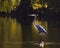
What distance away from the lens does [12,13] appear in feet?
196

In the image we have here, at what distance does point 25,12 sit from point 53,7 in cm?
651

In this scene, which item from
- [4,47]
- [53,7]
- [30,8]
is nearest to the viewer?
[4,47]

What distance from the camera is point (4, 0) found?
5950 cm

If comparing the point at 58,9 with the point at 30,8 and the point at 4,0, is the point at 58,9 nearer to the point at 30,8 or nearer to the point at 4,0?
the point at 30,8

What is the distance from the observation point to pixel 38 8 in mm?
60406

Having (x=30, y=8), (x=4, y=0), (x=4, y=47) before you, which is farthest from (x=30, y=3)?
(x=4, y=47)

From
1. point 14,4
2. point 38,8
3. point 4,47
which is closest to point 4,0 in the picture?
point 14,4

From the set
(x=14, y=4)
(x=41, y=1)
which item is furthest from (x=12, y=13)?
(x=41, y=1)

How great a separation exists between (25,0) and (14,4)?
8.23 ft

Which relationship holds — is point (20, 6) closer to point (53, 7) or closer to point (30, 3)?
point (30, 3)

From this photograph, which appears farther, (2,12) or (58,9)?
(2,12)

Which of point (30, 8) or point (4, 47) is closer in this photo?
point (4, 47)

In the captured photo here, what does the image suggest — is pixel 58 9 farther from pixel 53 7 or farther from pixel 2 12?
pixel 2 12

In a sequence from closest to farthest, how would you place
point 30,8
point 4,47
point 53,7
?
point 4,47
point 53,7
point 30,8
